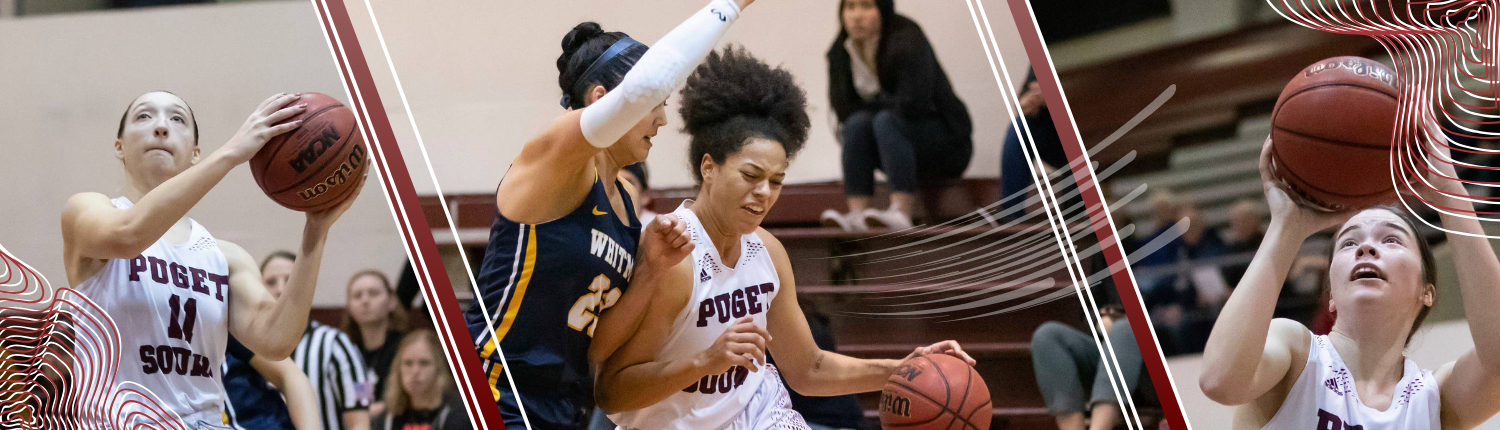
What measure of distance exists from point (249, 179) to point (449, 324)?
1.75 feet

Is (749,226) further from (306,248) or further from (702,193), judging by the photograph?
(306,248)

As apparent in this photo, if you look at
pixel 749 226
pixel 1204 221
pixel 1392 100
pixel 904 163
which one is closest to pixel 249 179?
pixel 749 226

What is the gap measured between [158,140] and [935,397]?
168cm

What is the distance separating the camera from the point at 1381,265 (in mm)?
2324

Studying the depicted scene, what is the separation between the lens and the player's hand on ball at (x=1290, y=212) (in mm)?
2252

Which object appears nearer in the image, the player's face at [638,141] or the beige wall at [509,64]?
the player's face at [638,141]

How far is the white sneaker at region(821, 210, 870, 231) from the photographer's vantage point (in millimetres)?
2324

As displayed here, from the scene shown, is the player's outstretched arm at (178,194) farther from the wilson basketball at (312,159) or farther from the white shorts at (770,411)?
the white shorts at (770,411)

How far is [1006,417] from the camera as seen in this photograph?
2395 mm

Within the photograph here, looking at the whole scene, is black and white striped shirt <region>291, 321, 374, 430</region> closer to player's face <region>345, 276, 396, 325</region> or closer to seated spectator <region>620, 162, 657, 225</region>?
player's face <region>345, 276, 396, 325</region>

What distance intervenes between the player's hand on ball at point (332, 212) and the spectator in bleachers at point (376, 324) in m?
0.22

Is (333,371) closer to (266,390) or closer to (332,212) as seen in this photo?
(266,390)

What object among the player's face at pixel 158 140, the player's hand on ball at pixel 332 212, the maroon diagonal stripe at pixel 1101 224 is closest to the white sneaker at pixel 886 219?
the maroon diagonal stripe at pixel 1101 224

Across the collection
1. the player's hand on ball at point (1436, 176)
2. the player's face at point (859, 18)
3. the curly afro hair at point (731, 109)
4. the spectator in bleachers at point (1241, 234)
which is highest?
the player's face at point (859, 18)
